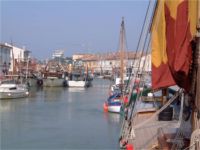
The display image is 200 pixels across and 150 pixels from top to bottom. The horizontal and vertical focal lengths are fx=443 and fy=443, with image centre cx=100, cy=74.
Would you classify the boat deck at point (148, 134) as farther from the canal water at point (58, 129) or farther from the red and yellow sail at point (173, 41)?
the canal water at point (58, 129)

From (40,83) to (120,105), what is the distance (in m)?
48.2

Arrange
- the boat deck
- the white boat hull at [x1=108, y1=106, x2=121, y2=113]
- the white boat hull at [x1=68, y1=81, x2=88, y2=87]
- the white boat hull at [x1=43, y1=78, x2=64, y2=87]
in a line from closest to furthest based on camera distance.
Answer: the boat deck, the white boat hull at [x1=108, y1=106, x2=121, y2=113], the white boat hull at [x1=43, y1=78, x2=64, y2=87], the white boat hull at [x1=68, y1=81, x2=88, y2=87]

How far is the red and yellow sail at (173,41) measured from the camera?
5.05 metres

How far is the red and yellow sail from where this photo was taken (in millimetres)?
5055

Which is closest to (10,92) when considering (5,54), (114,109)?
(114,109)

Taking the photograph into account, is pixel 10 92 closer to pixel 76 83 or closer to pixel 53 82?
pixel 53 82

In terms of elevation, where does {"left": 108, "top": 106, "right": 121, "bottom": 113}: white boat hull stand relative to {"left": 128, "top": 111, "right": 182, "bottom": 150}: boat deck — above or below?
below

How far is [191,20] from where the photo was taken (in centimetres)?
509

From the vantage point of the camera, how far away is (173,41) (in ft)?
17.5

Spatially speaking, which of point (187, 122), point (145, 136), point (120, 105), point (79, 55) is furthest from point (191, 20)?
point (79, 55)

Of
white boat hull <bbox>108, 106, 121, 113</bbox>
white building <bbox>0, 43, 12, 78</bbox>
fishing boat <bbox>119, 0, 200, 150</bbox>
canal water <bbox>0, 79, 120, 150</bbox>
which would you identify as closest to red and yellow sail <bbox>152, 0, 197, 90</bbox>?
fishing boat <bbox>119, 0, 200, 150</bbox>

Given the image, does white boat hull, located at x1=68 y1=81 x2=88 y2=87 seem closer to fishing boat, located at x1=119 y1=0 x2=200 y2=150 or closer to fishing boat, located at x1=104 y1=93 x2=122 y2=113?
fishing boat, located at x1=104 y1=93 x2=122 y2=113

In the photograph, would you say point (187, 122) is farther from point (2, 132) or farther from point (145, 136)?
point (2, 132)

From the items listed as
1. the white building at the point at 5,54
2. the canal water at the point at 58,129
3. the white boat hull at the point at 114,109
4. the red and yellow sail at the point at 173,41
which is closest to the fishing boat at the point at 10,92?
the canal water at the point at 58,129
